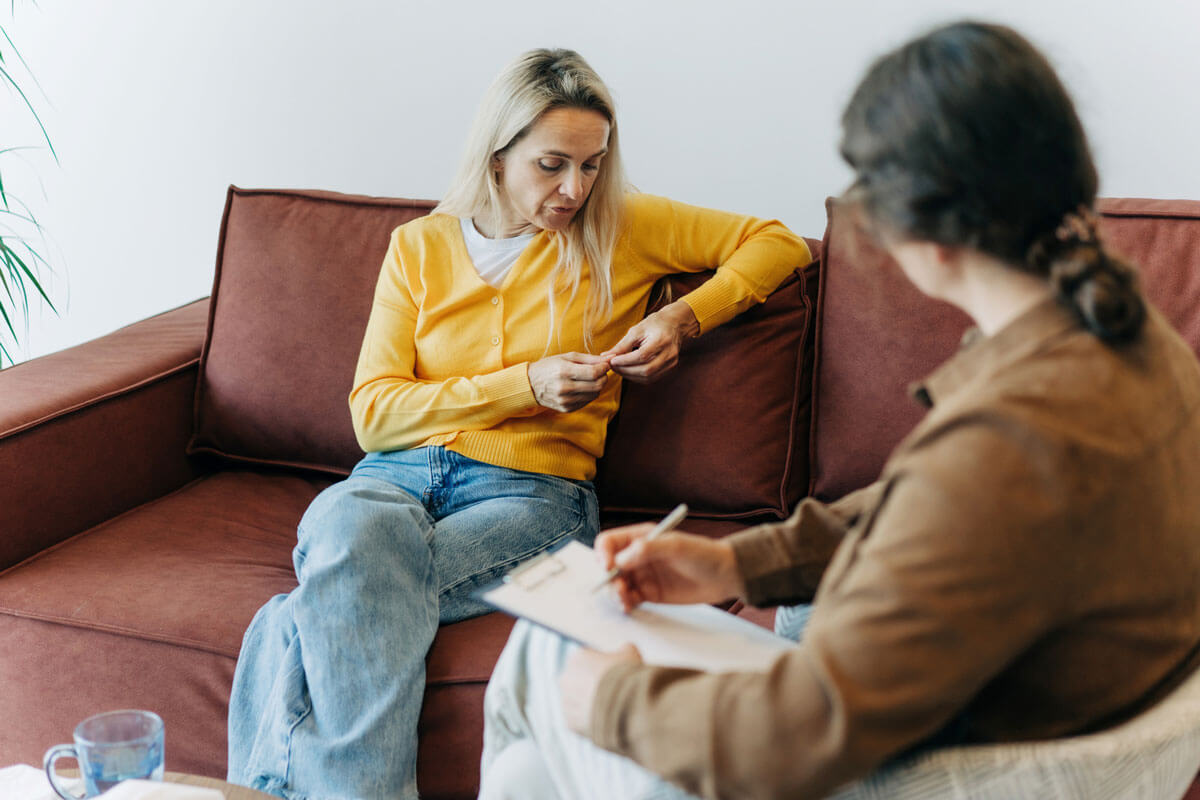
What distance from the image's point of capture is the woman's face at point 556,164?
1.69 meters

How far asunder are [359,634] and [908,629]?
90 centimetres

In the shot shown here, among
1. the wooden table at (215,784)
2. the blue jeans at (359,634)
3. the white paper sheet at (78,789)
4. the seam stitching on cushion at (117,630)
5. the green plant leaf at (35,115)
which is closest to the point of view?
the white paper sheet at (78,789)

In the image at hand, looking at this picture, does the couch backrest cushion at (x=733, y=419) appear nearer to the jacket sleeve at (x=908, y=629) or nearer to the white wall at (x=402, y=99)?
the white wall at (x=402, y=99)

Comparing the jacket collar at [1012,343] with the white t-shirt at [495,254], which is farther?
the white t-shirt at [495,254]

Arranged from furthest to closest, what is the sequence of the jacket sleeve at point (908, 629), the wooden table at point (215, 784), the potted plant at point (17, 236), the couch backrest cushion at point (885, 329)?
the potted plant at point (17, 236), the couch backrest cushion at point (885, 329), the wooden table at point (215, 784), the jacket sleeve at point (908, 629)

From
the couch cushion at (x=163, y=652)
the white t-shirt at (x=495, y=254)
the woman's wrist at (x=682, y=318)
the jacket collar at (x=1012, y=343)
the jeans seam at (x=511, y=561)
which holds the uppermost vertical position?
the jacket collar at (x=1012, y=343)

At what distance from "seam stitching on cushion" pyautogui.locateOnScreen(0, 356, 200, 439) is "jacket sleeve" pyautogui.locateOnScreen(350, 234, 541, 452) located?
429 mm

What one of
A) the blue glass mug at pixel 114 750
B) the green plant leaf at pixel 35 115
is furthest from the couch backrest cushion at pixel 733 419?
the green plant leaf at pixel 35 115

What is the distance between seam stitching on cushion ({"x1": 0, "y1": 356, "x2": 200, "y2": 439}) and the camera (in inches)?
68.1

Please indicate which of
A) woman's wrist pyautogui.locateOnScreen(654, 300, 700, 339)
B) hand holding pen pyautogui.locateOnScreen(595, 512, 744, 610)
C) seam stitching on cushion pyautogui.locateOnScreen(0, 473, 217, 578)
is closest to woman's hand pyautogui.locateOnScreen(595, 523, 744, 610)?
hand holding pen pyautogui.locateOnScreen(595, 512, 744, 610)

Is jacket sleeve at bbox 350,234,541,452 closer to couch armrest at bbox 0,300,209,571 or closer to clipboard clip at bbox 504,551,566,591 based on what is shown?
couch armrest at bbox 0,300,209,571

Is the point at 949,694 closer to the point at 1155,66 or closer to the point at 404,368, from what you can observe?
the point at 404,368

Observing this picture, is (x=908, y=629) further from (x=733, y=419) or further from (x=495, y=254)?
(x=495, y=254)

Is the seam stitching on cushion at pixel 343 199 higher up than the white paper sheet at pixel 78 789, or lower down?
higher up
